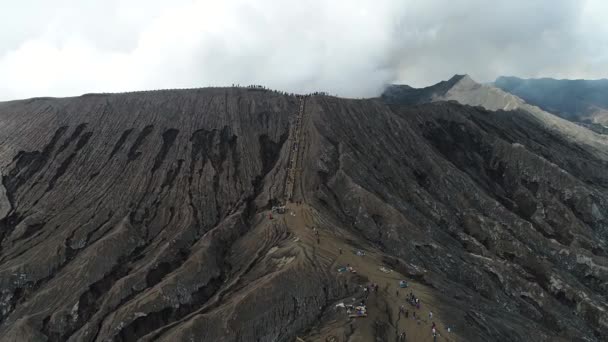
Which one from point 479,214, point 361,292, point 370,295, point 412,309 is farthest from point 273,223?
point 479,214

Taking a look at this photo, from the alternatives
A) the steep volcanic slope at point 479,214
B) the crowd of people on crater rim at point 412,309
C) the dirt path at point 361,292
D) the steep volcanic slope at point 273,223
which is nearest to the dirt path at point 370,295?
the dirt path at point 361,292

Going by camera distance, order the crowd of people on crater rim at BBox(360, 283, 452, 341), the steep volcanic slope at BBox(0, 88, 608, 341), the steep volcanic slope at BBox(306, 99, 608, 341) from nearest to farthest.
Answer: the crowd of people on crater rim at BBox(360, 283, 452, 341)
the steep volcanic slope at BBox(0, 88, 608, 341)
the steep volcanic slope at BBox(306, 99, 608, 341)

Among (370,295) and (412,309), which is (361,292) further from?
(412,309)

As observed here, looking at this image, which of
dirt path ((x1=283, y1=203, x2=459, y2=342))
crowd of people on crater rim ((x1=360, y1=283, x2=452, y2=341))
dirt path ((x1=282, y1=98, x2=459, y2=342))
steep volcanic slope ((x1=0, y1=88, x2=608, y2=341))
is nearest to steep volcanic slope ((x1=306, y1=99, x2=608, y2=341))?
steep volcanic slope ((x1=0, y1=88, x2=608, y2=341))

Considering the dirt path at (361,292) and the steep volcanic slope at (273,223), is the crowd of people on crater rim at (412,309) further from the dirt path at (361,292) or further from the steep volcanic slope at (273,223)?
the steep volcanic slope at (273,223)

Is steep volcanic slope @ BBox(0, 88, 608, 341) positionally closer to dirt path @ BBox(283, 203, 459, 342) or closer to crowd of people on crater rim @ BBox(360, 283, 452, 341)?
dirt path @ BBox(283, 203, 459, 342)

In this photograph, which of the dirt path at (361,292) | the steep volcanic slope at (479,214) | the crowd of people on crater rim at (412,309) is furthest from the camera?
the steep volcanic slope at (479,214)

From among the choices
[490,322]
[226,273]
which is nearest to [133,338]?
[226,273]

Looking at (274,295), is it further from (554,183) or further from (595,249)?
(554,183)
